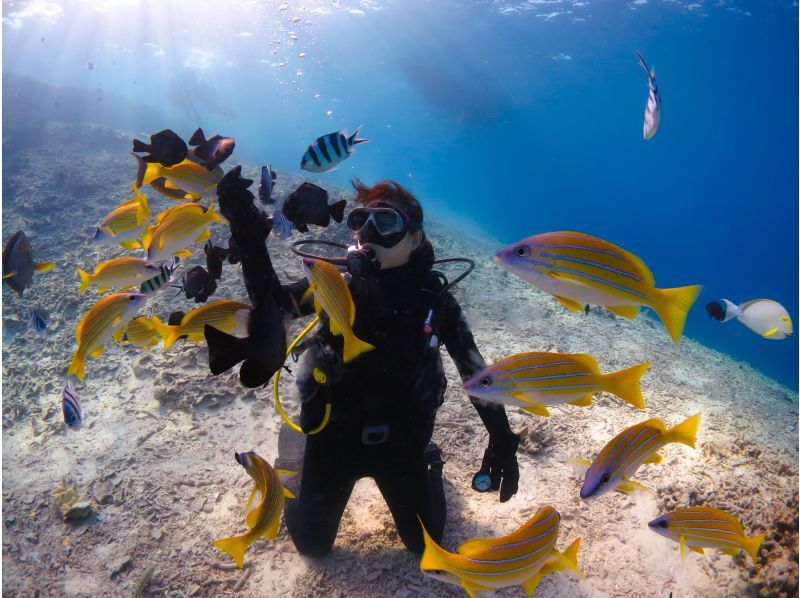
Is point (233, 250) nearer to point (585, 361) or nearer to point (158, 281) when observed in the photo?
point (158, 281)

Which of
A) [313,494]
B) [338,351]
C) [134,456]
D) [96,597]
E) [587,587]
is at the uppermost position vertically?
[338,351]

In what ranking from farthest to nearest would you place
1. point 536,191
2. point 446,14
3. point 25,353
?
point 536,191
point 446,14
point 25,353

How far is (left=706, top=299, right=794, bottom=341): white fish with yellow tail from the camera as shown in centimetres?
407

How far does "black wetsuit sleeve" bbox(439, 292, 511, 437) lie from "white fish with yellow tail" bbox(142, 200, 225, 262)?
1.68 m

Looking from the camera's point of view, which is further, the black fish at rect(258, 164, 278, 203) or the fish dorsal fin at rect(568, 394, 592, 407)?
the black fish at rect(258, 164, 278, 203)

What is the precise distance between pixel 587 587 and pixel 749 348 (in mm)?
37054

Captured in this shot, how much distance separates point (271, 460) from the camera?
14.7ft

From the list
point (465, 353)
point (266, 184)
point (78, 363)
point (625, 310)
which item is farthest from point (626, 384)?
point (78, 363)

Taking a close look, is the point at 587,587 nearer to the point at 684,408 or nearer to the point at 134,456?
the point at 684,408

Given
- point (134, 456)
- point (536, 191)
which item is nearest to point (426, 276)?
point (134, 456)

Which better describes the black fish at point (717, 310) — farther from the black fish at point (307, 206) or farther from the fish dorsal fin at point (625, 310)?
the black fish at point (307, 206)

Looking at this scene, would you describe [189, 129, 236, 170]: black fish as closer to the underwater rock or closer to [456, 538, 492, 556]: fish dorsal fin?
[456, 538, 492, 556]: fish dorsal fin

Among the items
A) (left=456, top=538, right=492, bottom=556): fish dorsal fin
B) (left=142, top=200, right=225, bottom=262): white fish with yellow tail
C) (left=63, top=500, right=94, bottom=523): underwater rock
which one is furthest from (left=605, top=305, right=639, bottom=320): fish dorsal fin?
(left=63, top=500, right=94, bottom=523): underwater rock

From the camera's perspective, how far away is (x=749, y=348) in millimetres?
29391
